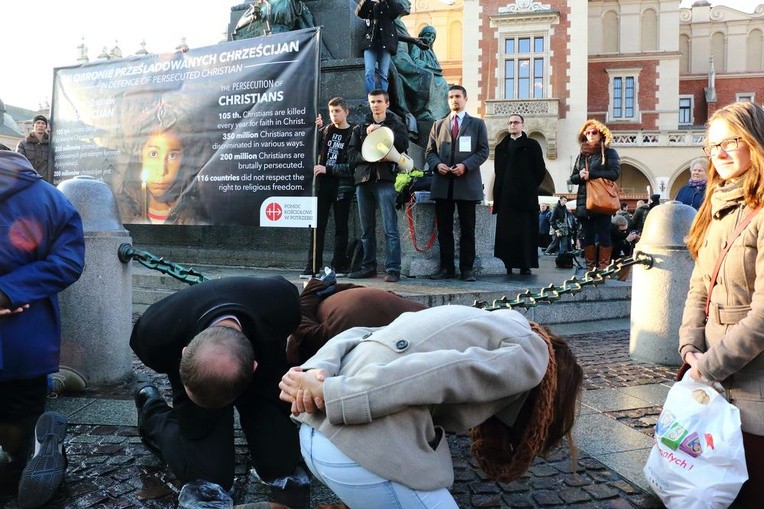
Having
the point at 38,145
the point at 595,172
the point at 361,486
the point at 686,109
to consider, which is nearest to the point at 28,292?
the point at 361,486

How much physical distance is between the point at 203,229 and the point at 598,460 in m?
6.77

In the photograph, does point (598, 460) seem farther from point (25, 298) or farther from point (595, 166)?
point (595, 166)

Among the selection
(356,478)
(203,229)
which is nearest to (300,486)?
Answer: (356,478)

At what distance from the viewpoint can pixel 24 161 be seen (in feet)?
10.5

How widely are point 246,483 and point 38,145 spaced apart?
8.17 metres

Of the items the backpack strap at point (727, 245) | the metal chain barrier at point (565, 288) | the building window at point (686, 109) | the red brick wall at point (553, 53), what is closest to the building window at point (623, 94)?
the red brick wall at point (553, 53)

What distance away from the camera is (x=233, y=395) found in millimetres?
2148

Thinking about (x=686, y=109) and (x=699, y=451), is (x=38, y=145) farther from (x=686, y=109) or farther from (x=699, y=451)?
(x=686, y=109)

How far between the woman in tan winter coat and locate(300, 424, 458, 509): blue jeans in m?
1.32

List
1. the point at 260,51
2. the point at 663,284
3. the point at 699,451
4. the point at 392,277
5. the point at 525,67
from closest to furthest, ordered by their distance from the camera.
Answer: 1. the point at 699,451
2. the point at 663,284
3. the point at 392,277
4. the point at 260,51
5. the point at 525,67

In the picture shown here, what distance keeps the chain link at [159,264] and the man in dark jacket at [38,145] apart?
5.87m

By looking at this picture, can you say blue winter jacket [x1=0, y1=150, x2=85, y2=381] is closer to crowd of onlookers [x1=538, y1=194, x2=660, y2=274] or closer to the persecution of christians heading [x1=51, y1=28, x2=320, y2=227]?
the persecution of christians heading [x1=51, y1=28, x2=320, y2=227]

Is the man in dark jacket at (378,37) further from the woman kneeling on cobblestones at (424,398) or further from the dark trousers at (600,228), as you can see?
the woman kneeling on cobblestones at (424,398)

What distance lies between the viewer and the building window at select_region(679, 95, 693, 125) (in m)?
45.0
